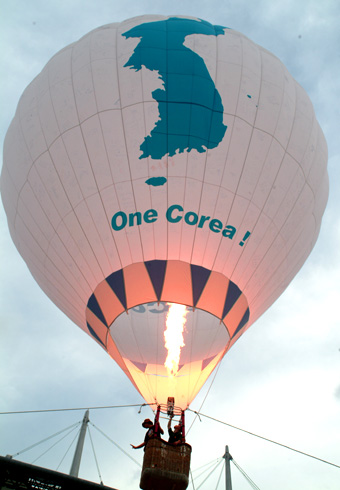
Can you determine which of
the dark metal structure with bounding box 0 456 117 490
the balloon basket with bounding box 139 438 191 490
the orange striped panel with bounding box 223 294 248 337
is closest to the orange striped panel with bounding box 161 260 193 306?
the orange striped panel with bounding box 223 294 248 337

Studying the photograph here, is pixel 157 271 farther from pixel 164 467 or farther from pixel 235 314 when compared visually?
pixel 164 467

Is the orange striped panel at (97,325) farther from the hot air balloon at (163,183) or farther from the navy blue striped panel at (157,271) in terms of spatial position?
the navy blue striped panel at (157,271)

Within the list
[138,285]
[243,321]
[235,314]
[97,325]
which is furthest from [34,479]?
[243,321]

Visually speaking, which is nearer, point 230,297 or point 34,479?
point 34,479

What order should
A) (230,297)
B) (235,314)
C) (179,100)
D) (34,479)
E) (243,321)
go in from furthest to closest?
(243,321)
(235,314)
(230,297)
(179,100)
(34,479)

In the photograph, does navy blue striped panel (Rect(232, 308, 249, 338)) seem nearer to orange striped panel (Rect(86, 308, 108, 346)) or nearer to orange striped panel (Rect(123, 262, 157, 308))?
orange striped panel (Rect(123, 262, 157, 308))

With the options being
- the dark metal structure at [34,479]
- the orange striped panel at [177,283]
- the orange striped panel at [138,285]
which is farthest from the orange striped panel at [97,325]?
the dark metal structure at [34,479]
